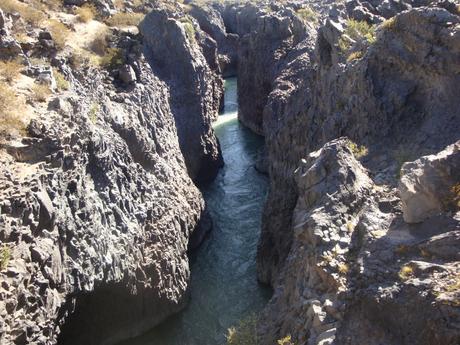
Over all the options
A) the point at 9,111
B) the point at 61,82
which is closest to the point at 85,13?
the point at 61,82

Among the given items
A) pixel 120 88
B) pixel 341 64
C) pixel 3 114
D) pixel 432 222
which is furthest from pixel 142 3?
pixel 432 222

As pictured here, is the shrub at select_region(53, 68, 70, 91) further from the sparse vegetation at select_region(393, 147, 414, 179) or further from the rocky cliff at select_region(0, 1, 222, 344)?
the sparse vegetation at select_region(393, 147, 414, 179)

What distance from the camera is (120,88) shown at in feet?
89.1

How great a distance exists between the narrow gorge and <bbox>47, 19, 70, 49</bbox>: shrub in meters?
0.17

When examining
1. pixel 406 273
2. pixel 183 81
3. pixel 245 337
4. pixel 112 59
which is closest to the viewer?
pixel 406 273

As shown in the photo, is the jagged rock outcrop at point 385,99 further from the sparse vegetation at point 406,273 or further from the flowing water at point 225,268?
the sparse vegetation at point 406,273

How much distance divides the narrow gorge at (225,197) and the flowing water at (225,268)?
0.11 metres

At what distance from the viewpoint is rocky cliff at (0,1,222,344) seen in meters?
15.0

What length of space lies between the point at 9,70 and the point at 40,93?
1809 millimetres

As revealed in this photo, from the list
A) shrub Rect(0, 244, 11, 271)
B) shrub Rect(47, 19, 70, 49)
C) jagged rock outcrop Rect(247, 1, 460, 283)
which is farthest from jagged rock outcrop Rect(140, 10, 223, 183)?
shrub Rect(0, 244, 11, 271)

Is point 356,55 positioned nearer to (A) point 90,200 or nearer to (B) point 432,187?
(B) point 432,187

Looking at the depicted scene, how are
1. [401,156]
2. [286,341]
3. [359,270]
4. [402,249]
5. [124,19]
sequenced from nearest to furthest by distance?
[402,249] → [359,270] → [286,341] → [401,156] → [124,19]

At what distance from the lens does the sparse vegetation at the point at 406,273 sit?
9.67 m

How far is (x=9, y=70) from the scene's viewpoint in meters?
19.7
